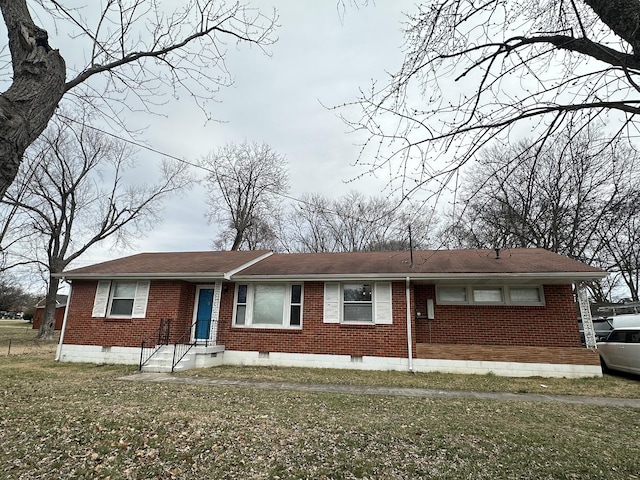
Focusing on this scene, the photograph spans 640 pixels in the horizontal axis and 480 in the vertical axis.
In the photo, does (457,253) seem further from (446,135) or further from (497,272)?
(446,135)

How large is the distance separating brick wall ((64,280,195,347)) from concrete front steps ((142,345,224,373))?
88cm

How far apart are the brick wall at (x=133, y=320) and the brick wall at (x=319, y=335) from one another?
1404 millimetres

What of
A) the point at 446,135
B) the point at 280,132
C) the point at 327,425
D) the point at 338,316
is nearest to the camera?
the point at 446,135

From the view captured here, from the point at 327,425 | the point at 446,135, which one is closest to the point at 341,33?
the point at 446,135

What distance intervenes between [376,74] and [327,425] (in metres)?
4.97

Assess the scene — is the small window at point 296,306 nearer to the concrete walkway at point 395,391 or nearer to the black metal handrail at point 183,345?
the black metal handrail at point 183,345

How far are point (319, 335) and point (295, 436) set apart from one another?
6663 millimetres

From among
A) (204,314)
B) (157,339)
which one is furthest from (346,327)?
(157,339)

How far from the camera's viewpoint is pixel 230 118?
5.95m

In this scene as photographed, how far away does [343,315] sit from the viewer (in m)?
11.5

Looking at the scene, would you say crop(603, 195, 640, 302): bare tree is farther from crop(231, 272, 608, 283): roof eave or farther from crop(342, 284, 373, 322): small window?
crop(342, 284, 373, 322): small window

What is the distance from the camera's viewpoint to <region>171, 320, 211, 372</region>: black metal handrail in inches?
422

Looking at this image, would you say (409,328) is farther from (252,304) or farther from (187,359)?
(187,359)

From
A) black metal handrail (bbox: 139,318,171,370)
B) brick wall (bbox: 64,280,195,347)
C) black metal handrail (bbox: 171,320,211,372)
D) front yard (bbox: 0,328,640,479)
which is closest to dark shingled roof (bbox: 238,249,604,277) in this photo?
brick wall (bbox: 64,280,195,347)
